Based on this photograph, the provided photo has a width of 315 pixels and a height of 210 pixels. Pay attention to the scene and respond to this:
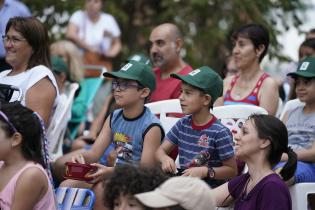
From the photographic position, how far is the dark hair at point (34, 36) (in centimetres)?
635

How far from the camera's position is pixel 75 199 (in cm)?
544

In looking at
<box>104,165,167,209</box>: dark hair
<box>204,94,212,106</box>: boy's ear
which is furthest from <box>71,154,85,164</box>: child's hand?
<box>104,165,167,209</box>: dark hair

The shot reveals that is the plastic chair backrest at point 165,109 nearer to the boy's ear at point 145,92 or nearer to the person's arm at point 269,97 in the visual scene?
the boy's ear at point 145,92

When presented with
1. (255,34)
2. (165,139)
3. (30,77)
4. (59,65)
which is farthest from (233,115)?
(59,65)

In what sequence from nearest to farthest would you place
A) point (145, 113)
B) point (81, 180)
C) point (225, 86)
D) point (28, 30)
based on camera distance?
1. point (81, 180)
2. point (145, 113)
3. point (28, 30)
4. point (225, 86)

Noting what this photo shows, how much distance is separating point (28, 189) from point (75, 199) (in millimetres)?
700

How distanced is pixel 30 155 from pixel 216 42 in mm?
7811

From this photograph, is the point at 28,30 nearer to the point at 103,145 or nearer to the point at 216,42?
the point at 103,145

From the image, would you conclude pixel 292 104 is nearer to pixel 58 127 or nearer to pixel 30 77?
pixel 58 127

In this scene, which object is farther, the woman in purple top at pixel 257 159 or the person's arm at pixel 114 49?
the person's arm at pixel 114 49

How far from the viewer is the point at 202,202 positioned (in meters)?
3.96

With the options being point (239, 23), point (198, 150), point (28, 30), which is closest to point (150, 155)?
point (198, 150)

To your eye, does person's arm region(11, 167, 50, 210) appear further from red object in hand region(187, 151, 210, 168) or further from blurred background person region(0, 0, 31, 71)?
blurred background person region(0, 0, 31, 71)

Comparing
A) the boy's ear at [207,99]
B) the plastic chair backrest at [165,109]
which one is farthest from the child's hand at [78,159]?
the boy's ear at [207,99]
